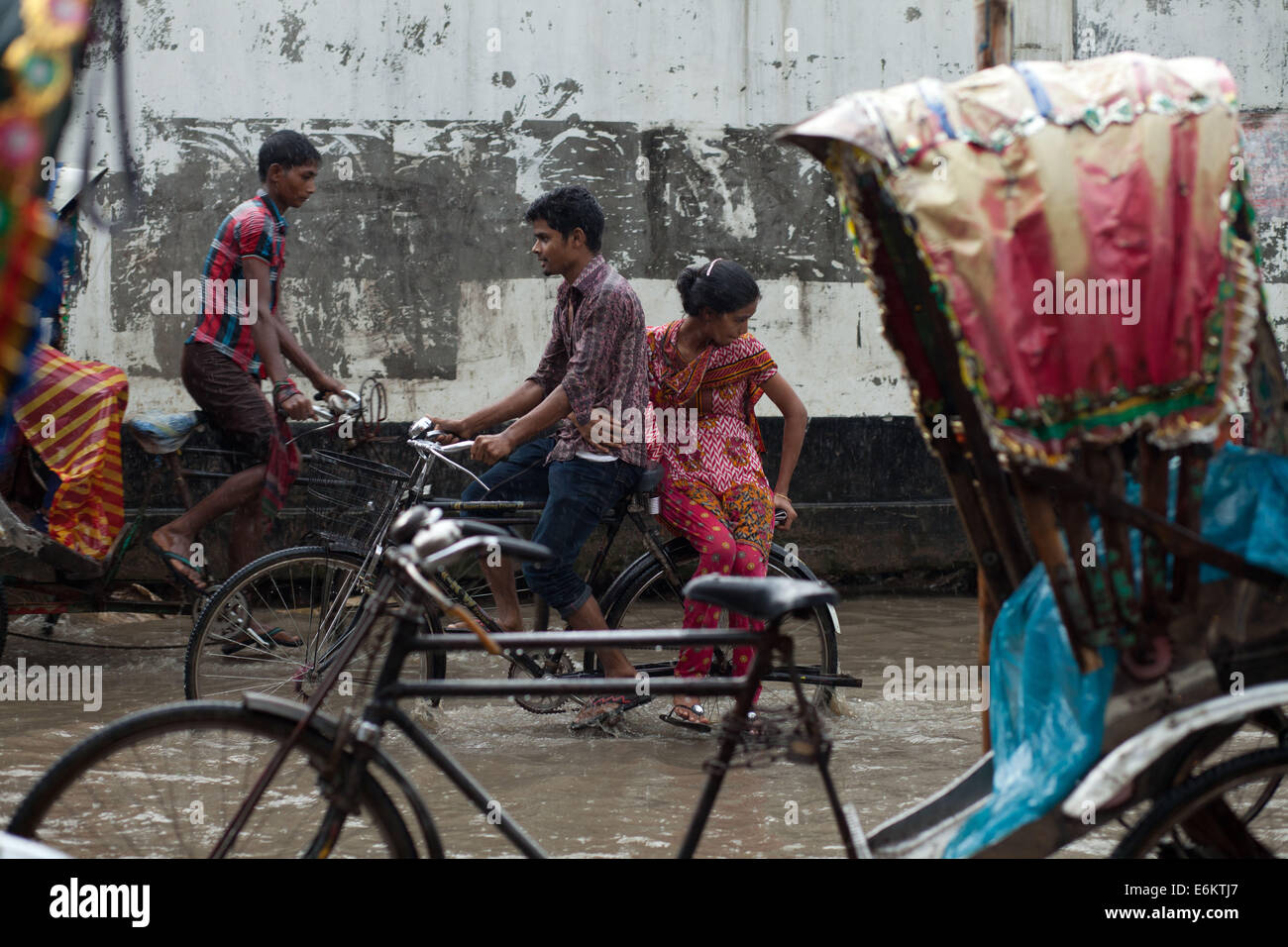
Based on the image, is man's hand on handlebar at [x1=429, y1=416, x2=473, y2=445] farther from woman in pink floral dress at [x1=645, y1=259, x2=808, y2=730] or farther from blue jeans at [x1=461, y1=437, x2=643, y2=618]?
woman in pink floral dress at [x1=645, y1=259, x2=808, y2=730]

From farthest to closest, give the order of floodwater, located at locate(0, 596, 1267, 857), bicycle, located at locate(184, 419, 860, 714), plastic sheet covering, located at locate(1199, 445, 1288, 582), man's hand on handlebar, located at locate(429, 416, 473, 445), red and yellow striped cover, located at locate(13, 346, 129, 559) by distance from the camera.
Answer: red and yellow striped cover, located at locate(13, 346, 129, 559), man's hand on handlebar, located at locate(429, 416, 473, 445), bicycle, located at locate(184, 419, 860, 714), floodwater, located at locate(0, 596, 1267, 857), plastic sheet covering, located at locate(1199, 445, 1288, 582)

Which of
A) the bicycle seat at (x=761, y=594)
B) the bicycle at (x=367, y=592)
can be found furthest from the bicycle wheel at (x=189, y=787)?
the bicycle at (x=367, y=592)

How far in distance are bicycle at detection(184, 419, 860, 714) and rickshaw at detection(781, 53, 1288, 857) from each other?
209 cm

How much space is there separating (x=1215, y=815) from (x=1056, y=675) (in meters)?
0.39

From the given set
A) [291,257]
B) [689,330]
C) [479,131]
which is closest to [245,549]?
[689,330]

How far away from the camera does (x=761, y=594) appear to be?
2520mm

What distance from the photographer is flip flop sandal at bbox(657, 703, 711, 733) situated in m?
4.82

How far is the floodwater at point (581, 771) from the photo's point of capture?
142 inches

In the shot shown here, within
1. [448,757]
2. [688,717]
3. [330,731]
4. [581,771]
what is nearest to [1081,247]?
[448,757]

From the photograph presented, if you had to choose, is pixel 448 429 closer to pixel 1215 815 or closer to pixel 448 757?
pixel 448 757

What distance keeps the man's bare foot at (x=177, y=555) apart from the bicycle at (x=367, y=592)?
61 centimetres

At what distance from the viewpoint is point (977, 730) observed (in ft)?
16.5

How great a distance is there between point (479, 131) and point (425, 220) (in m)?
0.62

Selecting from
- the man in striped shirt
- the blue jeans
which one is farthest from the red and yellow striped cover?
the blue jeans
